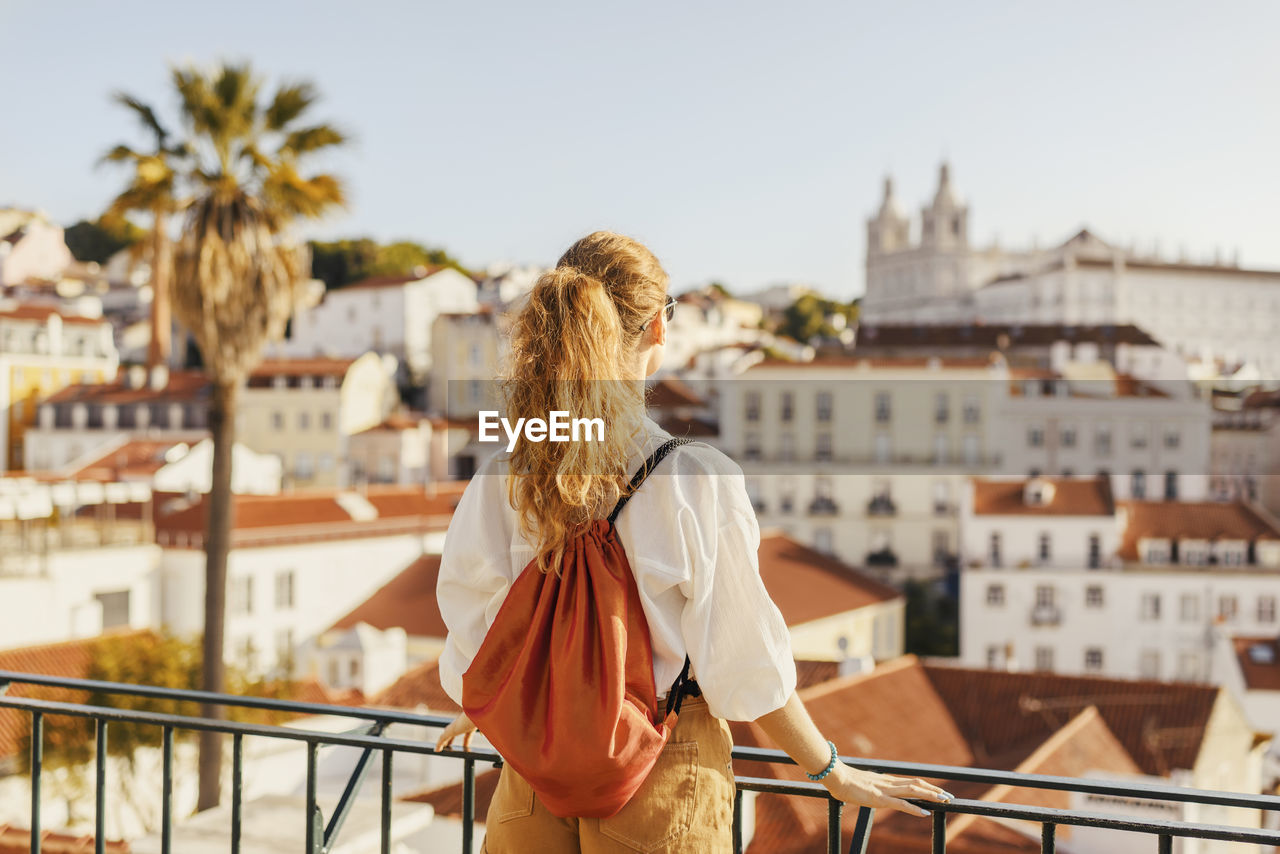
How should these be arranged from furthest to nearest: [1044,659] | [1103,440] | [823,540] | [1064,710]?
[1103,440] < [823,540] < [1044,659] < [1064,710]

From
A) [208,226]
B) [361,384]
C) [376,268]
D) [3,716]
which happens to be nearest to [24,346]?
[361,384]

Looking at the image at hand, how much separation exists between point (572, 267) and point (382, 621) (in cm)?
2758

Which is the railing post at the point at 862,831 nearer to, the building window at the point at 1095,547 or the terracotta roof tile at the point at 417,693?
the terracotta roof tile at the point at 417,693

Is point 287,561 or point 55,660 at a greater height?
point 287,561

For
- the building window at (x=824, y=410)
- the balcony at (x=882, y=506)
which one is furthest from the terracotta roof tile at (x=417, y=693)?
the building window at (x=824, y=410)

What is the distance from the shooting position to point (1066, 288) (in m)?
99.5

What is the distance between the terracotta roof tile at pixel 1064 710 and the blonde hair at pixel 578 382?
19625mm

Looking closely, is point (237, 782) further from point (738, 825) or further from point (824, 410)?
point (824, 410)

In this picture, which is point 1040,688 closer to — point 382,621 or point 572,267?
point 382,621

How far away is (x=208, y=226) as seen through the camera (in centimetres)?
1311

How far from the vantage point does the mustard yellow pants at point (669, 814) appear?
1709 millimetres

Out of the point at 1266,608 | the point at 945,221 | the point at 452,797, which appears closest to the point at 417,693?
the point at 452,797

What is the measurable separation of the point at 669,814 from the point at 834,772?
0.29 m

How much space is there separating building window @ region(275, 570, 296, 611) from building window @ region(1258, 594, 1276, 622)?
1167 inches
